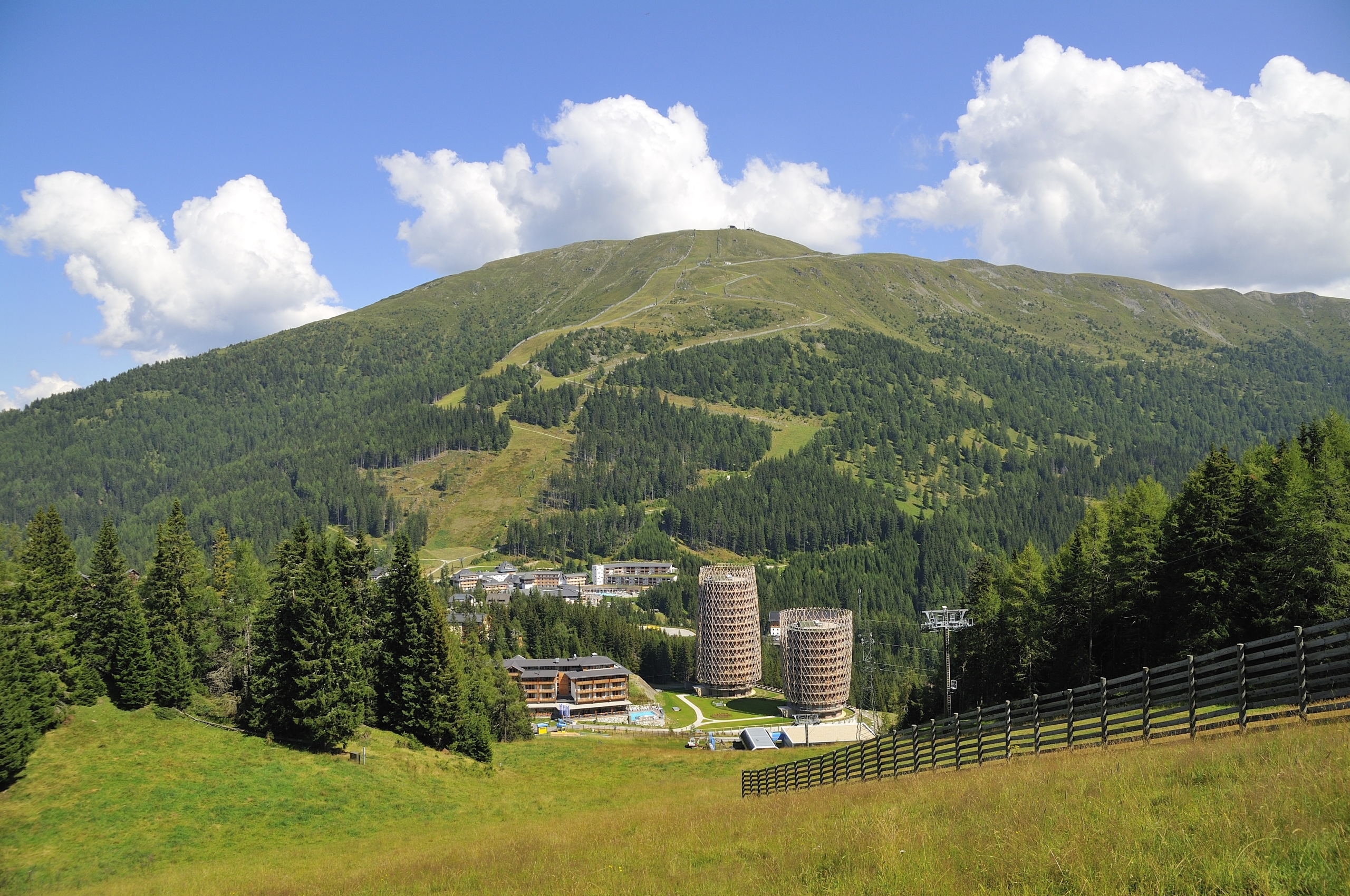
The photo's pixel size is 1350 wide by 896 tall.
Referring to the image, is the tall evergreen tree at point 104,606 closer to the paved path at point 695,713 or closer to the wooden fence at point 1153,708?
the wooden fence at point 1153,708

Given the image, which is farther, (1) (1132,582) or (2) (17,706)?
(1) (1132,582)

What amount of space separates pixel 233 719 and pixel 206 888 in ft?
97.0

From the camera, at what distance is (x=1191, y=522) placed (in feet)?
154

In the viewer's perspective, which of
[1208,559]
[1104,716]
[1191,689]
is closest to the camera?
[1191,689]

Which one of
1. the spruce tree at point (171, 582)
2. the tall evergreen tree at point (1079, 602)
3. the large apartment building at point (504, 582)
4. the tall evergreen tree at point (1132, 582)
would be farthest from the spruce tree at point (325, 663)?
the large apartment building at point (504, 582)

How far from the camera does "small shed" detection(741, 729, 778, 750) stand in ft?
293

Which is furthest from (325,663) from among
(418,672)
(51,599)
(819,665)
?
(819,665)

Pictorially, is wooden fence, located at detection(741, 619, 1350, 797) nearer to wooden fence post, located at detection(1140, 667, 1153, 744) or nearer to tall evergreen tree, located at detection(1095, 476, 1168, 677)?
wooden fence post, located at detection(1140, 667, 1153, 744)

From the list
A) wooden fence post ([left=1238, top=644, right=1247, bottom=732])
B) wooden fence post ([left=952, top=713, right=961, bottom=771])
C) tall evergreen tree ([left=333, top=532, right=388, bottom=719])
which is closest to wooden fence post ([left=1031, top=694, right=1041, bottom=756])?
wooden fence post ([left=952, top=713, right=961, bottom=771])

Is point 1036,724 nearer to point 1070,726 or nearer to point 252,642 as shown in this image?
point 1070,726

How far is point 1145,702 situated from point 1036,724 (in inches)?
146

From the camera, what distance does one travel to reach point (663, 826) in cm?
2086

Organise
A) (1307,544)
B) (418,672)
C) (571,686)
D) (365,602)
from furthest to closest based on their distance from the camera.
→ 1. (571,686)
2. (365,602)
3. (418,672)
4. (1307,544)

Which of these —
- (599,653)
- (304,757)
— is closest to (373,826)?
(304,757)
